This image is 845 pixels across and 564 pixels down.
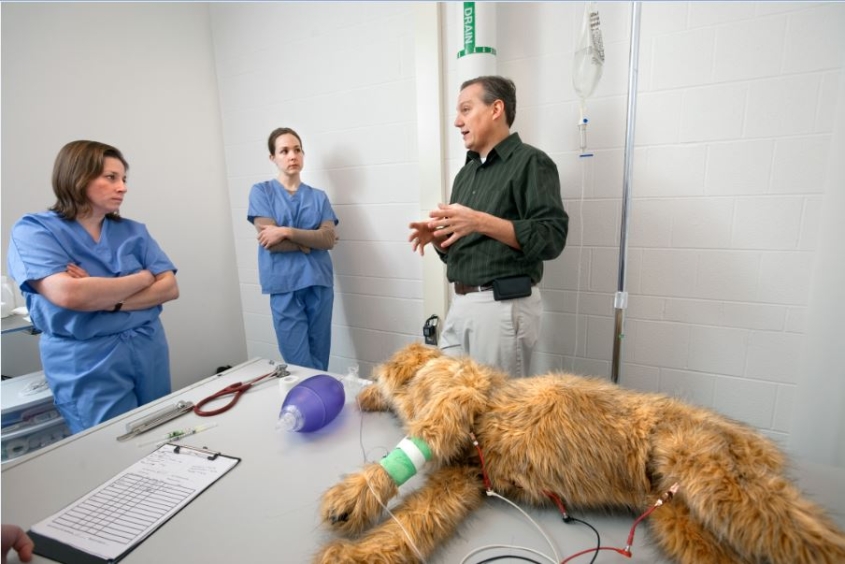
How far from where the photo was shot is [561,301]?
1946 mm

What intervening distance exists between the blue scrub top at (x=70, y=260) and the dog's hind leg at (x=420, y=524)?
4.14 feet

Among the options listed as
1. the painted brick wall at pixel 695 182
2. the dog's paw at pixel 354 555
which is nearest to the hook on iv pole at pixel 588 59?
the painted brick wall at pixel 695 182

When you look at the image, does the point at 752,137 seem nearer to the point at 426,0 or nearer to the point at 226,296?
the point at 426,0

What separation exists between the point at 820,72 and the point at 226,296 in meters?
3.29

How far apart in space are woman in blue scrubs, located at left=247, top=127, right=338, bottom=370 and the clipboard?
4.32 feet

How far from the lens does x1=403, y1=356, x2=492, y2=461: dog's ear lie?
0.73m

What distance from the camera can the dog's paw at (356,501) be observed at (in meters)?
0.65

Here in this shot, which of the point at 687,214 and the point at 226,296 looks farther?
the point at 226,296

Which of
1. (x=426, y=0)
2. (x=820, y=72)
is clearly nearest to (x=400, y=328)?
(x=426, y=0)

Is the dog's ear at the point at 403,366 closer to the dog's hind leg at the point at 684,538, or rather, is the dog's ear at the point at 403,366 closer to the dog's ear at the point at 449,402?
the dog's ear at the point at 449,402

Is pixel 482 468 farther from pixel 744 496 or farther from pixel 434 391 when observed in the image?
pixel 744 496

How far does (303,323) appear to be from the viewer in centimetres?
227

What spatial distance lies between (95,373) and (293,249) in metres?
1.01

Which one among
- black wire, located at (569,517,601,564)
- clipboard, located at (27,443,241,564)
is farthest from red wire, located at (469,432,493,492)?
clipboard, located at (27,443,241,564)
